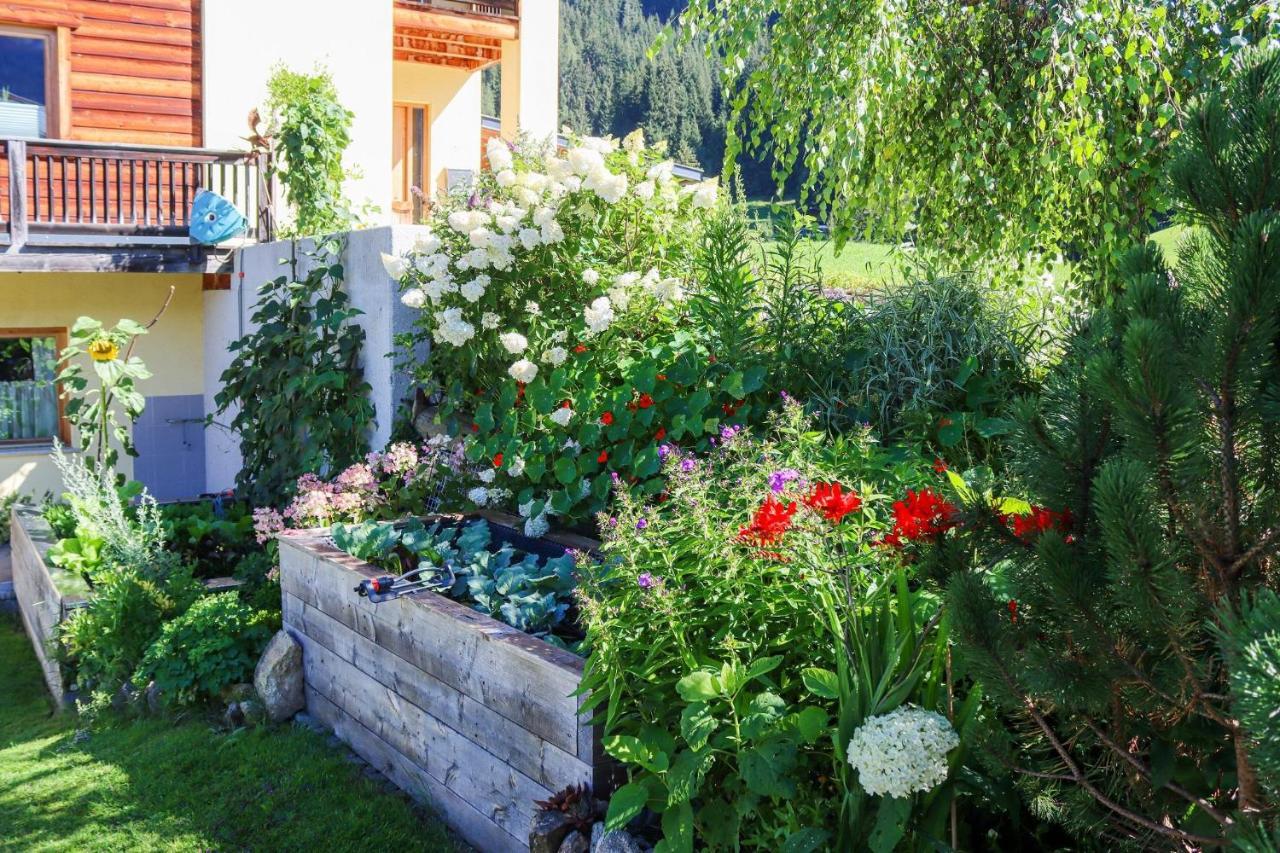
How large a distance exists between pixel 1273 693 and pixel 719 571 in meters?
1.63

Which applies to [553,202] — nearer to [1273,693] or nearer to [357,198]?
[1273,693]

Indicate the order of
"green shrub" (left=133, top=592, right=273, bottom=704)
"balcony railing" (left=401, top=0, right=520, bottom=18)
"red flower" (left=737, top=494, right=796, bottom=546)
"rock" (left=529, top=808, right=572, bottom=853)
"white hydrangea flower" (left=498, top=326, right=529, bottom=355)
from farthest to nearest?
"balcony railing" (left=401, top=0, right=520, bottom=18), "white hydrangea flower" (left=498, top=326, right=529, bottom=355), "green shrub" (left=133, top=592, right=273, bottom=704), "rock" (left=529, top=808, right=572, bottom=853), "red flower" (left=737, top=494, right=796, bottom=546)

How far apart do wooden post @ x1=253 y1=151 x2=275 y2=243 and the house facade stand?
0.05 feet

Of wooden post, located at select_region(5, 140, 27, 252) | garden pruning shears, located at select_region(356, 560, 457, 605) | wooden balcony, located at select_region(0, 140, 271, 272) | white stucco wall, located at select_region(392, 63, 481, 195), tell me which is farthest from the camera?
white stucco wall, located at select_region(392, 63, 481, 195)

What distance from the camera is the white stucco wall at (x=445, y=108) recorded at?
1248 centimetres

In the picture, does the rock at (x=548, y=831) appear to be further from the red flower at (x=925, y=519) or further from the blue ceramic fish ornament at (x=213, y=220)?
the blue ceramic fish ornament at (x=213, y=220)

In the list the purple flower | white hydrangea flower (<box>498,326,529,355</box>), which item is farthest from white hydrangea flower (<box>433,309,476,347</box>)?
the purple flower

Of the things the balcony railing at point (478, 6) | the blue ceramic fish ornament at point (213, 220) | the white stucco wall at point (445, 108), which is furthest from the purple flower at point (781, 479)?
the white stucco wall at point (445, 108)

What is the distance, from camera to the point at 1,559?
24.9ft

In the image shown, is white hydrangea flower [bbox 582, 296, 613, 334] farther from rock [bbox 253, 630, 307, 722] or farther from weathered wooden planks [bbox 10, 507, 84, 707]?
weathered wooden planks [bbox 10, 507, 84, 707]

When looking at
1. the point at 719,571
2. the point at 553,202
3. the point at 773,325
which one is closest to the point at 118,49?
the point at 553,202

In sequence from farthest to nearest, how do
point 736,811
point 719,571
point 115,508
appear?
point 115,508, point 719,571, point 736,811

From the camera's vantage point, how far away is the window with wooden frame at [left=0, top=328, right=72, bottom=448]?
8.85 m

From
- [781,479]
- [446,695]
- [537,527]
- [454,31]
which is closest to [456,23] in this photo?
[454,31]
